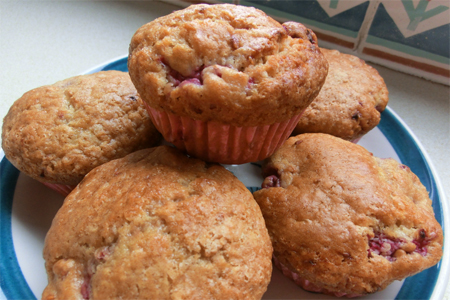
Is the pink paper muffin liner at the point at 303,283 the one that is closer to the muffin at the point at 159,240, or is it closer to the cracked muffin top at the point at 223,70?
the muffin at the point at 159,240

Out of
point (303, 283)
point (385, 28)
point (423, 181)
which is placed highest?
point (385, 28)

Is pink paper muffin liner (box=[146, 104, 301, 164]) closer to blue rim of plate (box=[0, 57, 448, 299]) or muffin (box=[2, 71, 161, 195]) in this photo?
muffin (box=[2, 71, 161, 195])

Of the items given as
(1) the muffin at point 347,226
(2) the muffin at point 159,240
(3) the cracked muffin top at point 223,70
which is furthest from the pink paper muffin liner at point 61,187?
(1) the muffin at point 347,226

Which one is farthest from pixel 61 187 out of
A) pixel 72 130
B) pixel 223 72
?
pixel 223 72

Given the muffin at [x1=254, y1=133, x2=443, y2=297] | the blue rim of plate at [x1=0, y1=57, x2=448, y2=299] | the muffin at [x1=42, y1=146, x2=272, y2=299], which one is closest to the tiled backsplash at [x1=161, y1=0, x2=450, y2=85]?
the blue rim of plate at [x1=0, y1=57, x2=448, y2=299]

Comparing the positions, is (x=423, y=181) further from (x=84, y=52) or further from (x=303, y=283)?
(x=84, y=52)
